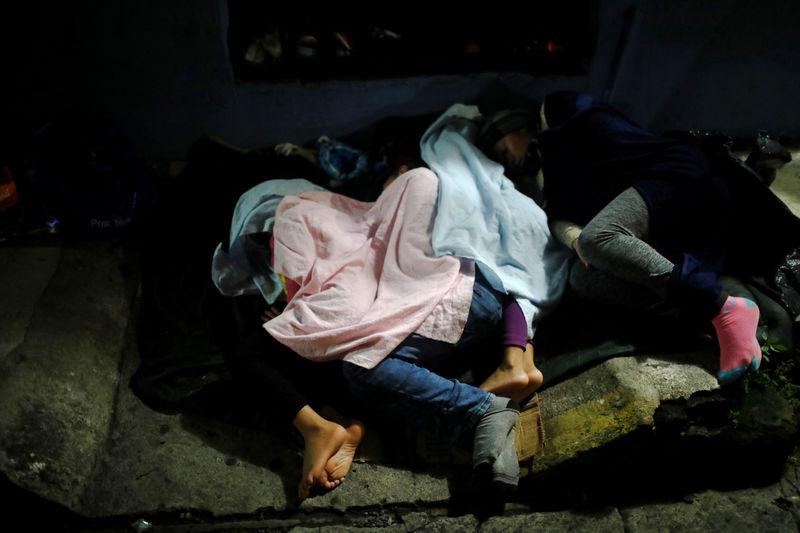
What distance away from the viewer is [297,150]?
300cm

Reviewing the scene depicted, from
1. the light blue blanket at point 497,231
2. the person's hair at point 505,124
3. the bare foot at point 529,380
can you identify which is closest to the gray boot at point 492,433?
the bare foot at point 529,380

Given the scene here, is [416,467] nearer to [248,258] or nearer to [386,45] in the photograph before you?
[248,258]

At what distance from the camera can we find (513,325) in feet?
7.14

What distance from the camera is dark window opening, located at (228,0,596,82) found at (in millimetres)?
2834

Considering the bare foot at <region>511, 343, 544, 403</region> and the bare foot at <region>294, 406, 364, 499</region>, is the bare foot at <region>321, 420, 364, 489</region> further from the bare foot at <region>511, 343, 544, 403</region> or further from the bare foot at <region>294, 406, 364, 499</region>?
the bare foot at <region>511, 343, 544, 403</region>

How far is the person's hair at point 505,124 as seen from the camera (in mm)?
2594

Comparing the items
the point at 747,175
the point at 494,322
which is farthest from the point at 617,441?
the point at 747,175

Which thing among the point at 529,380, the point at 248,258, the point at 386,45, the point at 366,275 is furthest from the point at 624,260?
the point at 386,45

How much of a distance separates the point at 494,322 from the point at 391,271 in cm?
46

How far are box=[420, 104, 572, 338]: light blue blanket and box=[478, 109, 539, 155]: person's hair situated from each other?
0.25 ft

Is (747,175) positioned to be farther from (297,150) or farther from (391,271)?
(297,150)

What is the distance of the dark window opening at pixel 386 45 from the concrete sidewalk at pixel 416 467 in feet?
5.43

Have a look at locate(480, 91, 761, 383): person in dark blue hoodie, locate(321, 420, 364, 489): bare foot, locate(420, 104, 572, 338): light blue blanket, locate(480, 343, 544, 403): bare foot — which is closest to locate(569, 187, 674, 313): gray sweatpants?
locate(480, 91, 761, 383): person in dark blue hoodie

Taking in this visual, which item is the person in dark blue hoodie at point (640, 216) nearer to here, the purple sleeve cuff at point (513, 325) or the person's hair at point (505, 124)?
the person's hair at point (505, 124)
